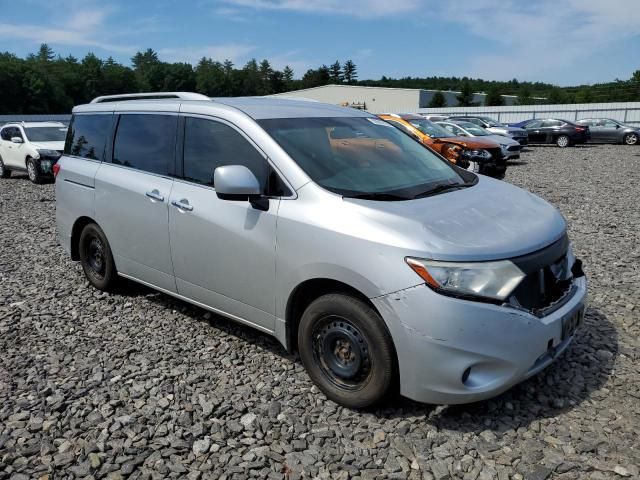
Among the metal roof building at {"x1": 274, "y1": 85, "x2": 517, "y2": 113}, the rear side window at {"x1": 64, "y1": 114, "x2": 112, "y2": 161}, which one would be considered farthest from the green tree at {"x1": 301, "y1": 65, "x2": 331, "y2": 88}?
the rear side window at {"x1": 64, "y1": 114, "x2": 112, "y2": 161}

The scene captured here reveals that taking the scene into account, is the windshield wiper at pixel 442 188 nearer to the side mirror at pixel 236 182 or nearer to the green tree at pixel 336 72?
the side mirror at pixel 236 182

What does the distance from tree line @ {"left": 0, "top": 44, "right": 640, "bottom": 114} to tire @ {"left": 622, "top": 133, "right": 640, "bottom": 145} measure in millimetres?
28494

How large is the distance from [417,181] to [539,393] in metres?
1.63

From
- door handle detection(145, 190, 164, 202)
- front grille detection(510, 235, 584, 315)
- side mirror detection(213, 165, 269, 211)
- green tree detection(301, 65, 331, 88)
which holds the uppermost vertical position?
green tree detection(301, 65, 331, 88)

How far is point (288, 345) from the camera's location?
11.7 feet

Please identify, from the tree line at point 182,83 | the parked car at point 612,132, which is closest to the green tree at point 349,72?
the tree line at point 182,83

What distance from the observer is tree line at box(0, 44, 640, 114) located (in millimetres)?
75562

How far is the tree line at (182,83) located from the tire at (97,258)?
185 ft

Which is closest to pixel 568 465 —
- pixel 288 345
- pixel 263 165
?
pixel 288 345

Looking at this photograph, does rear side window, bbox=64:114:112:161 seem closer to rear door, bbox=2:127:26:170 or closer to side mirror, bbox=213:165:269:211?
side mirror, bbox=213:165:269:211

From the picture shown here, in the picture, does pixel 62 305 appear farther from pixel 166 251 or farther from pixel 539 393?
pixel 539 393

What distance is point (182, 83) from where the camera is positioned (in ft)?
422

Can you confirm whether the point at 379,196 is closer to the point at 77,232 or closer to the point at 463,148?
the point at 77,232

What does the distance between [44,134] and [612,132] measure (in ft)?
83.9
